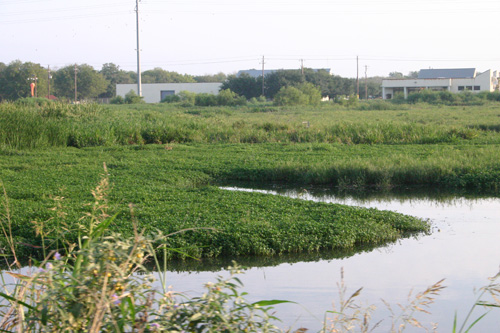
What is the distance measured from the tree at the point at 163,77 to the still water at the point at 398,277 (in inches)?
3596

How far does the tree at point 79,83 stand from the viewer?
74.9 m

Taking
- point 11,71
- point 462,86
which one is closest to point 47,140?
point 11,71

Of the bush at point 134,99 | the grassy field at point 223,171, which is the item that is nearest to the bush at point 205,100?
the bush at point 134,99

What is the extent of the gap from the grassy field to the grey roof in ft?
172

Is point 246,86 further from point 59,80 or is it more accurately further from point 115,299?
point 115,299

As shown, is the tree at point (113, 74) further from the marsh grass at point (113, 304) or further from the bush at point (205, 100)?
the marsh grass at point (113, 304)

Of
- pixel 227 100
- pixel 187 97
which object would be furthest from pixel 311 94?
pixel 187 97

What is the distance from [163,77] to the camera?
3957 inches

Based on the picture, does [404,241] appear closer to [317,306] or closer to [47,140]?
[317,306]

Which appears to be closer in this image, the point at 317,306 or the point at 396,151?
the point at 317,306

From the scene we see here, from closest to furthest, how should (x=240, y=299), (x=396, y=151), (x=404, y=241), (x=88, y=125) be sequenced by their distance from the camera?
1. (x=240, y=299)
2. (x=404, y=241)
3. (x=396, y=151)
4. (x=88, y=125)

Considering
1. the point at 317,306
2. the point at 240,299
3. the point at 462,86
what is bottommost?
the point at 317,306

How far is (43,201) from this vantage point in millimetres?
10281

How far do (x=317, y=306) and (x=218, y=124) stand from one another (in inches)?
808
